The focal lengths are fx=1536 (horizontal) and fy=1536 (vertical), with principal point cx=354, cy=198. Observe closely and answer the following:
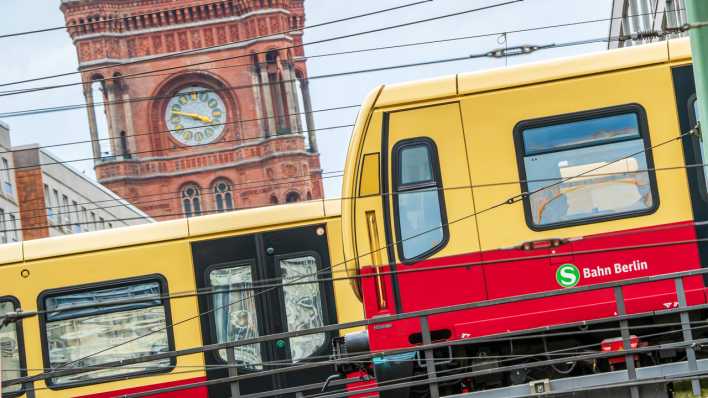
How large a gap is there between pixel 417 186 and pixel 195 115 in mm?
86505

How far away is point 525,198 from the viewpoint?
14.2 meters

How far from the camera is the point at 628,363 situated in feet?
41.6

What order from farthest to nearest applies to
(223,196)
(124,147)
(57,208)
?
(223,196), (124,147), (57,208)

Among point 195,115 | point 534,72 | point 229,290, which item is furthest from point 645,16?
point 195,115

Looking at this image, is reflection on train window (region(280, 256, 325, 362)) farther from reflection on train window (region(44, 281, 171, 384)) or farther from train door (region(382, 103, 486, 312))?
train door (region(382, 103, 486, 312))

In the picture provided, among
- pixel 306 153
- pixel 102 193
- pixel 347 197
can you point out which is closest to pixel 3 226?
pixel 102 193

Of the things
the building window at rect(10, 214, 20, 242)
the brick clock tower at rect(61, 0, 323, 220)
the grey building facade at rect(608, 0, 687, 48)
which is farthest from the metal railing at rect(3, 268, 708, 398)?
the brick clock tower at rect(61, 0, 323, 220)

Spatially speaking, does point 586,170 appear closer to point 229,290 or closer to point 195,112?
point 229,290

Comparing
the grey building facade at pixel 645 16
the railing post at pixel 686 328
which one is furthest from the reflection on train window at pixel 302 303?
the grey building facade at pixel 645 16

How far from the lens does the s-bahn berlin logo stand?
14.1 metres

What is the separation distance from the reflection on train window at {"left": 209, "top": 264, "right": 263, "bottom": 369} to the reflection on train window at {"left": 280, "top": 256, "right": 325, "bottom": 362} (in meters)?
0.41

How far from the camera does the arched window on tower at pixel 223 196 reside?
97812 millimetres

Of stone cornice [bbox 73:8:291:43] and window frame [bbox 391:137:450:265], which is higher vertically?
stone cornice [bbox 73:8:291:43]

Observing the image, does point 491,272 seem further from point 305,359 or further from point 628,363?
point 305,359
